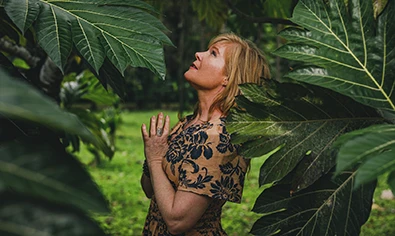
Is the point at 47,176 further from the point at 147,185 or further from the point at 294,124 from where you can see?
the point at 147,185

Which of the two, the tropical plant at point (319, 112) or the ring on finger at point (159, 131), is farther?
the ring on finger at point (159, 131)

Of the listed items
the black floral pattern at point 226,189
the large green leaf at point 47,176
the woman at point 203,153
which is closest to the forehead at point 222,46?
the woman at point 203,153

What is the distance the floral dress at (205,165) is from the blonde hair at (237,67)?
0.05 m

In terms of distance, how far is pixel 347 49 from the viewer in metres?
1.16

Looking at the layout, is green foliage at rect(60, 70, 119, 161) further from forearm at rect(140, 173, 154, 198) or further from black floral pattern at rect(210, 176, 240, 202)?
black floral pattern at rect(210, 176, 240, 202)

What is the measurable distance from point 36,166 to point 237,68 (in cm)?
98

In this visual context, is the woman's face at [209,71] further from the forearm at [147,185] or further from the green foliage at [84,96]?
the green foliage at [84,96]

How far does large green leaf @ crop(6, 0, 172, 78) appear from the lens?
121 centimetres

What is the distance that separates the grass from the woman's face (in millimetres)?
1410

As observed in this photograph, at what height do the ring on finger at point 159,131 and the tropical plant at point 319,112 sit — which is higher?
the tropical plant at point 319,112

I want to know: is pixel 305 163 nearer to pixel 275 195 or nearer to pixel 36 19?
pixel 275 195

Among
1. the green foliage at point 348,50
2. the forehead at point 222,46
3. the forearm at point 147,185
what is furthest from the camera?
the forearm at point 147,185

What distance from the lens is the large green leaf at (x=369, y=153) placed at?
2.26 ft

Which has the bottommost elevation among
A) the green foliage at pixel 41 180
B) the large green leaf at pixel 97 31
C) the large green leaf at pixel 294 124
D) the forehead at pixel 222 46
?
the large green leaf at pixel 294 124
